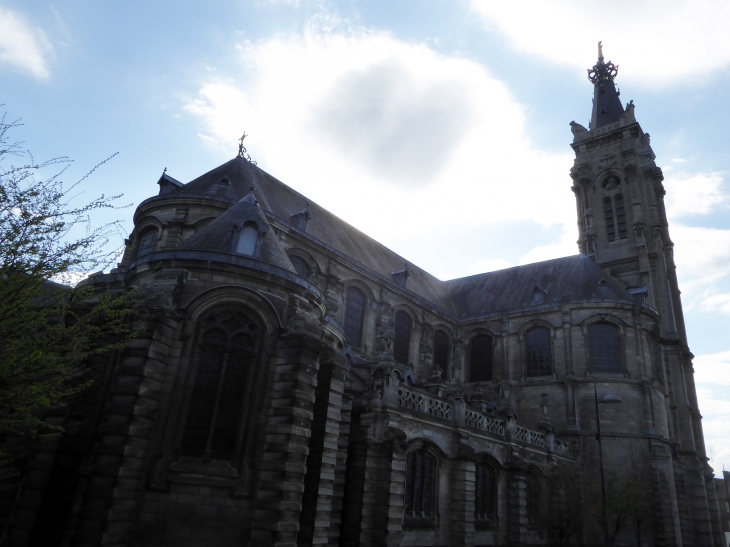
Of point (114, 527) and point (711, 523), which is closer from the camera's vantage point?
point (114, 527)

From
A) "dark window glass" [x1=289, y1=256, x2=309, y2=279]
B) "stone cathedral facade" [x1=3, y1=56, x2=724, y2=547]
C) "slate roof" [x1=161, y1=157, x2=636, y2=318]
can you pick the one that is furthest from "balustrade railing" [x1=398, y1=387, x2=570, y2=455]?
"slate roof" [x1=161, y1=157, x2=636, y2=318]

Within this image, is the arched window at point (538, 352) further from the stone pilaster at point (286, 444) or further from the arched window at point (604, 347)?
the stone pilaster at point (286, 444)

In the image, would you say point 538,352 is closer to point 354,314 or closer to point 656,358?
point 656,358

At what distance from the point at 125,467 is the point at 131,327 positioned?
114 inches

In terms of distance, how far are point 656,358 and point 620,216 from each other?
11.8m

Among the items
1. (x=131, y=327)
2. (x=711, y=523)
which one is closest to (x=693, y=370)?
(x=711, y=523)

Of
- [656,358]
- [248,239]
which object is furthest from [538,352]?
[248,239]

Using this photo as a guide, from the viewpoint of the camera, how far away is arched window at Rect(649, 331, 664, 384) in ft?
96.6

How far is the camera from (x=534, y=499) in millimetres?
21516

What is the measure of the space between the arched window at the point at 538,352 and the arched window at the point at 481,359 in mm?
2274

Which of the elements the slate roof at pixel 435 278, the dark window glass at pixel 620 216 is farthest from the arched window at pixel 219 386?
the dark window glass at pixel 620 216

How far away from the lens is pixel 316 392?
13.9 meters

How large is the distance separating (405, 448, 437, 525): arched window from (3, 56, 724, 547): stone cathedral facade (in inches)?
2.5

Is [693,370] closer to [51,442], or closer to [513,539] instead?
[513,539]
